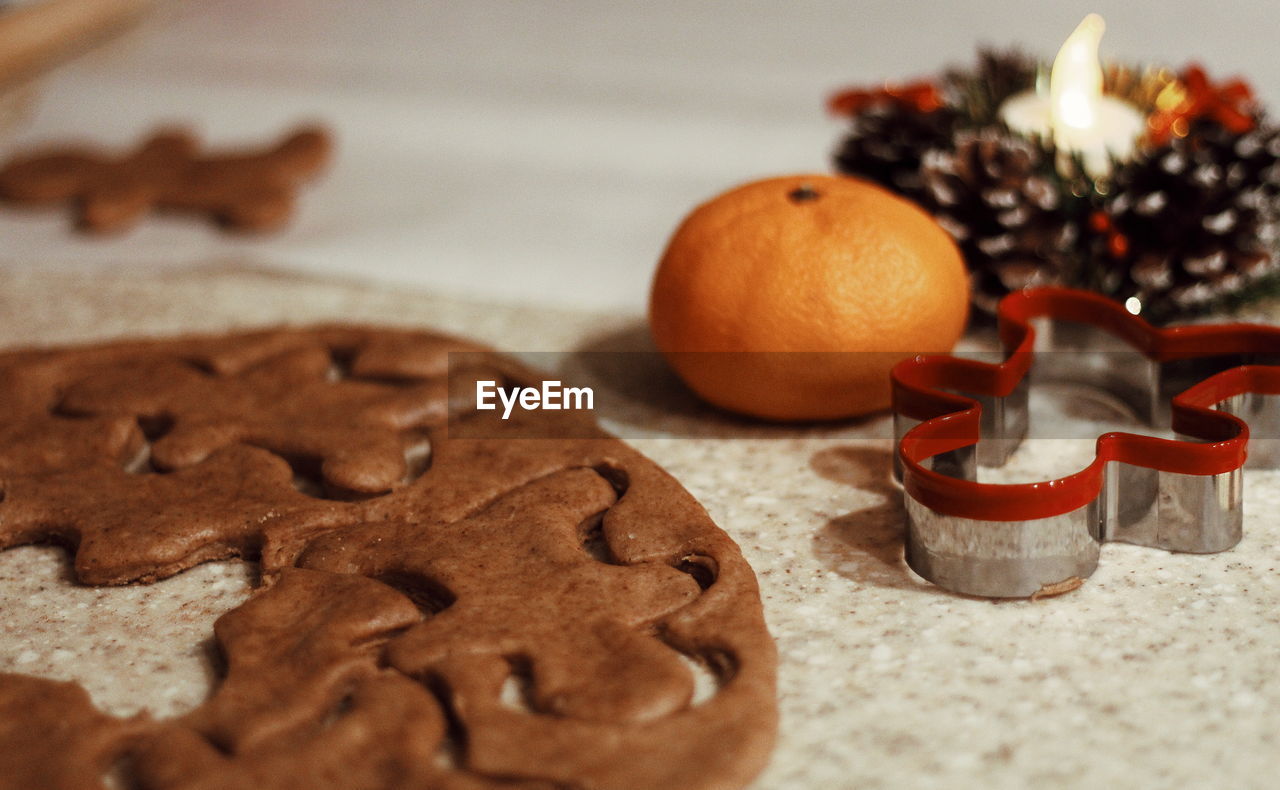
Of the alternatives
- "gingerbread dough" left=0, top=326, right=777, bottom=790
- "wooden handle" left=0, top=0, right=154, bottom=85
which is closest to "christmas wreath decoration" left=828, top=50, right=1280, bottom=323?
"gingerbread dough" left=0, top=326, right=777, bottom=790

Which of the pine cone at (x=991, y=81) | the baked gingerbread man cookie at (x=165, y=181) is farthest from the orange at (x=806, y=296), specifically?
the baked gingerbread man cookie at (x=165, y=181)

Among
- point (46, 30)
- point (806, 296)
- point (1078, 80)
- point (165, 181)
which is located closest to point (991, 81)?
point (1078, 80)

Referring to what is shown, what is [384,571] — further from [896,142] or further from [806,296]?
[896,142]

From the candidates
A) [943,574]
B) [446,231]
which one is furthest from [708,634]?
[446,231]

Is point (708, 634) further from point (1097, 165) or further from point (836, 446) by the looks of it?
point (1097, 165)

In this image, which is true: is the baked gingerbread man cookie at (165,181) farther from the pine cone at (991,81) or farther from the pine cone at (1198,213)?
the pine cone at (1198,213)

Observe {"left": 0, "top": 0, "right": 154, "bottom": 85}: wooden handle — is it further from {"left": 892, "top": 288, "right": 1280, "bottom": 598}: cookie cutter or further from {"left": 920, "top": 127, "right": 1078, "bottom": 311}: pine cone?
{"left": 892, "top": 288, "right": 1280, "bottom": 598}: cookie cutter
